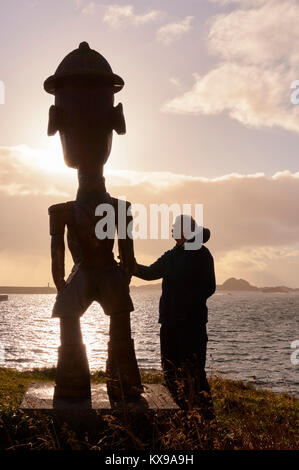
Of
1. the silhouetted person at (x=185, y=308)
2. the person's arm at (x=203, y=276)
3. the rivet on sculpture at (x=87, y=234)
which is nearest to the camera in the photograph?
the rivet on sculpture at (x=87, y=234)

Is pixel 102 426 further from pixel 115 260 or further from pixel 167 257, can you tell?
pixel 167 257

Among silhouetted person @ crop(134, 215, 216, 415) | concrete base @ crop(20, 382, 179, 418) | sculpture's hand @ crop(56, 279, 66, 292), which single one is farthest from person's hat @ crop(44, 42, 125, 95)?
concrete base @ crop(20, 382, 179, 418)

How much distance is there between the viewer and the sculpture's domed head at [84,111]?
18.0ft

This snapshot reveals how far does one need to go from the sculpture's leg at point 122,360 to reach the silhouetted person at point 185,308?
0.63 meters

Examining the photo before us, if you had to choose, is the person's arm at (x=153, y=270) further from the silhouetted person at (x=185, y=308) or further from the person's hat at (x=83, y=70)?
the person's hat at (x=83, y=70)

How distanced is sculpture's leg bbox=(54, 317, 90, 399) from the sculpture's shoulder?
1031 millimetres

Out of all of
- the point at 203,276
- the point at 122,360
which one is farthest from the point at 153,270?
the point at 122,360

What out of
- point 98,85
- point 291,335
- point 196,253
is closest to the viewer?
point 98,85

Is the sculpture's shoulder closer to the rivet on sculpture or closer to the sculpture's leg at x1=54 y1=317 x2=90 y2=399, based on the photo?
the rivet on sculpture

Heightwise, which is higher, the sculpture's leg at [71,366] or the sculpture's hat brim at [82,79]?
the sculpture's hat brim at [82,79]

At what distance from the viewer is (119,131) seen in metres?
5.71

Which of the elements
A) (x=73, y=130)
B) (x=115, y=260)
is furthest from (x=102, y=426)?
(x=73, y=130)

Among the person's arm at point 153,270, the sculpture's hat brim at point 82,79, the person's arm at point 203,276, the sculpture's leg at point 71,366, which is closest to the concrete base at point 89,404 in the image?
the sculpture's leg at point 71,366
